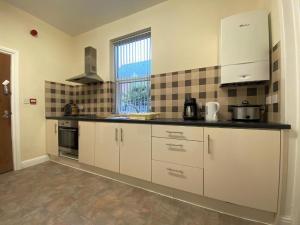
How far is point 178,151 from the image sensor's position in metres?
1.58

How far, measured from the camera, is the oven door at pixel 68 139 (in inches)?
97.3

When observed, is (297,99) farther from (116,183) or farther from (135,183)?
(116,183)

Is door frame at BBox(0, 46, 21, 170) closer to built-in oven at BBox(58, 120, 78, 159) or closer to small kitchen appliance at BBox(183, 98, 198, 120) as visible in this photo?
built-in oven at BBox(58, 120, 78, 159)

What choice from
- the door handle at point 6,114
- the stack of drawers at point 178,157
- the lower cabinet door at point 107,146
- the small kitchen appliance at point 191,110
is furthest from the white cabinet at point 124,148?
the door handle at point 6,114

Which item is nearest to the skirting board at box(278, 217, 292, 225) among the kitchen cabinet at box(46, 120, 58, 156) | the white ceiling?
the white ceiling

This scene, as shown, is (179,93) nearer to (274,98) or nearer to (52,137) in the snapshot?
(274,98)

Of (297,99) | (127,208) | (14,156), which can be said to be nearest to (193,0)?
(297,99)

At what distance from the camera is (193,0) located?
6.96ft

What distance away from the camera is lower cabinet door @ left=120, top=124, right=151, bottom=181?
1771mm

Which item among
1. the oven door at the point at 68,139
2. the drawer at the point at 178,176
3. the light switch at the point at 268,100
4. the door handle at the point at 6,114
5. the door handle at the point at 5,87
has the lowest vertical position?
the drawer at the point at 178,176

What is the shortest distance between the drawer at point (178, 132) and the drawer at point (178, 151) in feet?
0.14

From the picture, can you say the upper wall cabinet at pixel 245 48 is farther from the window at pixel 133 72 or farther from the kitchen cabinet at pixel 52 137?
the kitchen cabinet at pixel 52 137

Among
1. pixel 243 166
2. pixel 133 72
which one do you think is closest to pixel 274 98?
pixel 243 166

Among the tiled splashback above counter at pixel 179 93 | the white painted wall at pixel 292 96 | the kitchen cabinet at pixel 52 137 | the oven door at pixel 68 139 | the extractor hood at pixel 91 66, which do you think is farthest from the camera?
the extractor hood at pixel 91 66
